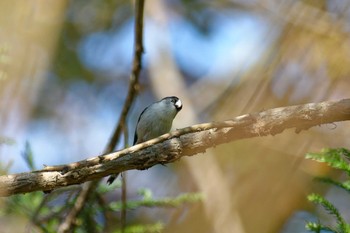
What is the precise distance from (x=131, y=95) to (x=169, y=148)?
124 centimetres

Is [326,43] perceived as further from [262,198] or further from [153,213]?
[153,213]

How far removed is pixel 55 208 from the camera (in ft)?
9.52

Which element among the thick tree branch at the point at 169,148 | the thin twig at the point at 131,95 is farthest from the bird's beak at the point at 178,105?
the thick tree branch at the point at 169,148

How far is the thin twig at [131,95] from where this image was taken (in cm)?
274

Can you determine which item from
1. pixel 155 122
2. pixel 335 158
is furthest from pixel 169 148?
pixel 155 122

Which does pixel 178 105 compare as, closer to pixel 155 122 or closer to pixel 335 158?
pixel 155 122

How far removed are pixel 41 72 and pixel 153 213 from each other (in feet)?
5.19

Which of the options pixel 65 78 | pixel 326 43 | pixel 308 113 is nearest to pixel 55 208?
pixel 308 113

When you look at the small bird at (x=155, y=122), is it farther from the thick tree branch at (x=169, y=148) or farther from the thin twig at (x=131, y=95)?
the thick tree branch at (x=169, y=148)

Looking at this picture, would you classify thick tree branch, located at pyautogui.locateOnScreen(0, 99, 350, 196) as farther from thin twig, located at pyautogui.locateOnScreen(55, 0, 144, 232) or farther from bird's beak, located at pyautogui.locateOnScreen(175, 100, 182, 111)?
bird's beak, located at pyautogui.locateOnScreen(175, 100, 182, 111)

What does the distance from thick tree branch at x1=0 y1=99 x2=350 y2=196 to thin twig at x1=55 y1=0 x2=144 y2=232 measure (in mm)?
829

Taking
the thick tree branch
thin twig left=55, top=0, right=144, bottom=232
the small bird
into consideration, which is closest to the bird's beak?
the small bird

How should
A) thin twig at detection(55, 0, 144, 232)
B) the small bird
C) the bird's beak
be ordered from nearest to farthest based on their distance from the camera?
thin twig at detection(55, 0, 144, 232)
the small bird
the bird's beak

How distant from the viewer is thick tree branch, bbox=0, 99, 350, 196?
183 centimetres
